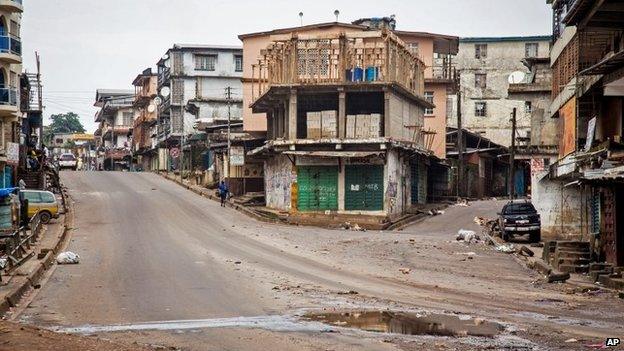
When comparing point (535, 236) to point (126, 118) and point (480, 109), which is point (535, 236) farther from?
point (126, 118)

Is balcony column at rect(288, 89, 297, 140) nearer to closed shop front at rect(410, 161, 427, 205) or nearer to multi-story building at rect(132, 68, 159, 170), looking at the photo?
closed shop front at rect(410, 161, 427, 205)

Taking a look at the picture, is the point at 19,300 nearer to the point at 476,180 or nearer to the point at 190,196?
the point at 190,196

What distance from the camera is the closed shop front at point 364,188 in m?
48.8

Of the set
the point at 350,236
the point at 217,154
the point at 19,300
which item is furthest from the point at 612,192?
the point at 217,154

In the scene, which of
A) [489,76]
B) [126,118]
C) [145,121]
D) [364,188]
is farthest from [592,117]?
[126,118]

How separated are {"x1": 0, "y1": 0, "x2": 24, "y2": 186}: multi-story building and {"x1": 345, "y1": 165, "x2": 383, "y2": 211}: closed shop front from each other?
1864 centimetres

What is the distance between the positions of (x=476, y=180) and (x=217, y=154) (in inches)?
847

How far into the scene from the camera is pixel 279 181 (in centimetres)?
5291

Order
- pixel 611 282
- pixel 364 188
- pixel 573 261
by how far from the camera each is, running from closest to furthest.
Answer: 1. pixel 611 282
2. pixel 573 261
3. pixel 364 188

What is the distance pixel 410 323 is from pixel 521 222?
2463 cm

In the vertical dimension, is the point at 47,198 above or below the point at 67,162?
below

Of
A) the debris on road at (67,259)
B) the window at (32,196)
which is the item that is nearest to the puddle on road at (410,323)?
the debris on road at (67,259)

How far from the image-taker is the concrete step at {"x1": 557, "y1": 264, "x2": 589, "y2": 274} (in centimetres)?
2761

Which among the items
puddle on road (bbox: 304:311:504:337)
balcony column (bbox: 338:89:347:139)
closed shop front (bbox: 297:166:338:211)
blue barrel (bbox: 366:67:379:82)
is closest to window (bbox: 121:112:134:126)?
closed shop front (bbox: 297:166:338:211)
